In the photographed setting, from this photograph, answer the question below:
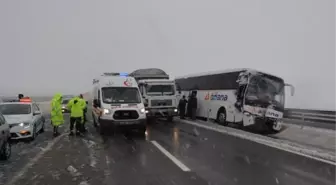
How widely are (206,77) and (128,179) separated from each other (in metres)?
16.0

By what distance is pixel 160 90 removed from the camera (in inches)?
803

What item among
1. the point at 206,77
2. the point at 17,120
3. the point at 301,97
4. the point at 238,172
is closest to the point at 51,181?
the point at 238,172

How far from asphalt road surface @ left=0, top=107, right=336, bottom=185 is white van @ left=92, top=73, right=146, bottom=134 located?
5.61 feet

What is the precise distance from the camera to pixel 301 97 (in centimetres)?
5638

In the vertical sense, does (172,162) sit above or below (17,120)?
below

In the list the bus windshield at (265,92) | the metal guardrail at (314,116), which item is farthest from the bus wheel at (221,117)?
the metal guardrail at (314,116)

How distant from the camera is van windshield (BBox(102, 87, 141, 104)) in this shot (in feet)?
46.1

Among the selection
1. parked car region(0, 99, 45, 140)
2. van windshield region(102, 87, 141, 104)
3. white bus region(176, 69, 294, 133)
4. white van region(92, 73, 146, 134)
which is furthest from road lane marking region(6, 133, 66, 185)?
white bus region(176, 69, 294, 133)

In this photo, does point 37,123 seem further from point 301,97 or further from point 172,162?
point 301,97

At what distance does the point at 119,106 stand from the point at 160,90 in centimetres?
723

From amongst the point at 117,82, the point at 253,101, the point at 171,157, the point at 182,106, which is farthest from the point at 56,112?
the point at 182,106

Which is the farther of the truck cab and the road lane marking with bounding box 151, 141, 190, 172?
the truck cab

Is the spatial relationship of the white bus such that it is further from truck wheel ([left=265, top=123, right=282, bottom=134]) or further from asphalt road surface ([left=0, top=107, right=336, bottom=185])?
asphalt road surface ([left=0, top=107, right=336, bottom=185])

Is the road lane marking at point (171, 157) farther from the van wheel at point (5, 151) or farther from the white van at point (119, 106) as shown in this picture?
the van wheel at point (5, 151)
